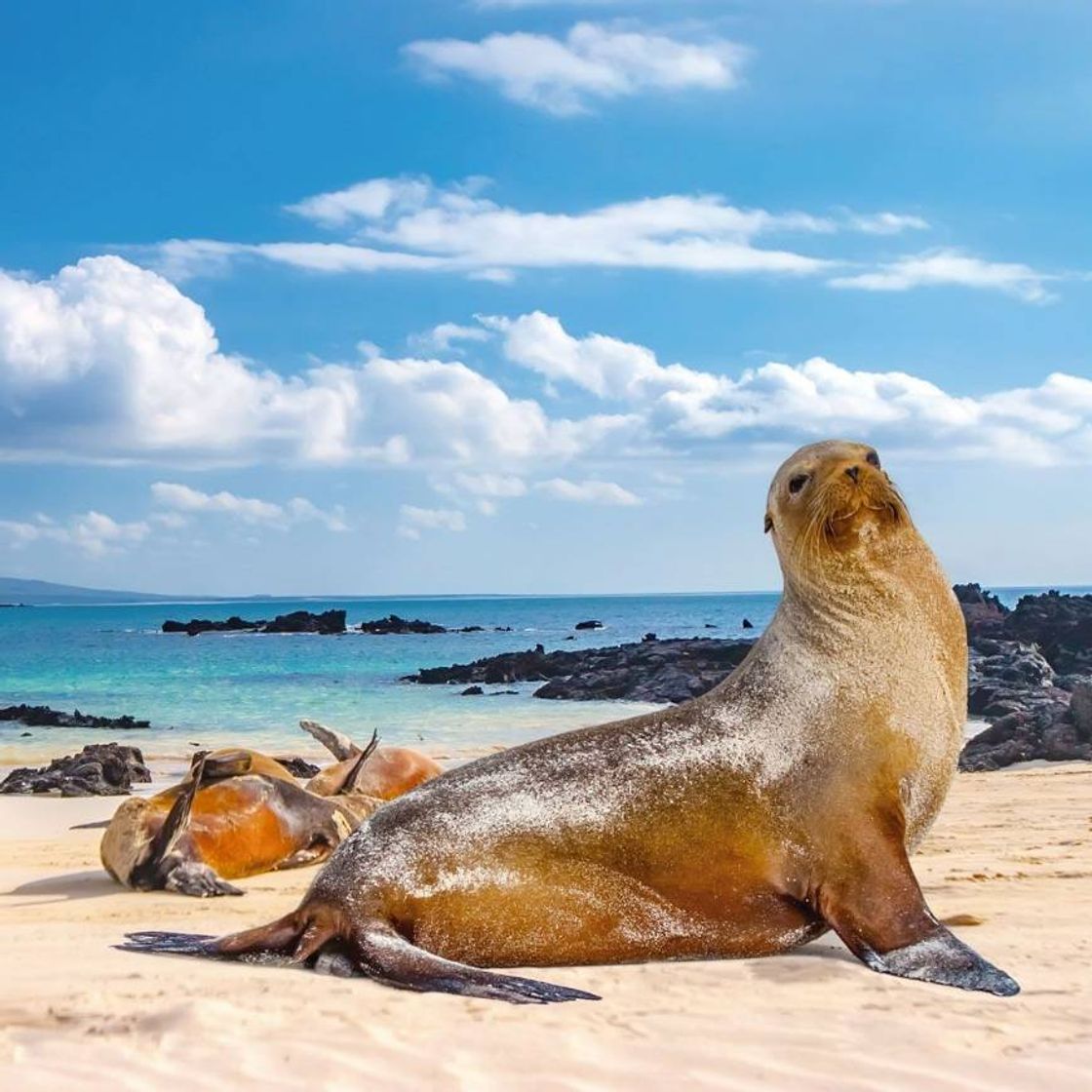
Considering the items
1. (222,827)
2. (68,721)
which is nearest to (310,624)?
(68,721)

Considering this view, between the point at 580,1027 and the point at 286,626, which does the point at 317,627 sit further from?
the point at 580,1027

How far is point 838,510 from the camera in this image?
5508 millimetres

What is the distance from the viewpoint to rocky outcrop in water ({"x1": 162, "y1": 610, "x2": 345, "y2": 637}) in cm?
8000

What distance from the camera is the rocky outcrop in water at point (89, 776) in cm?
1421

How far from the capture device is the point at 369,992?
4531 millimetres

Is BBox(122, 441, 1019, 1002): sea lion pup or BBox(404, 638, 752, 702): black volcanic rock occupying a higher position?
BBox(122, 441, 1019, 1002): sea lion pup

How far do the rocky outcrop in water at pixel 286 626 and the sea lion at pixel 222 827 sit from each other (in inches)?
2683

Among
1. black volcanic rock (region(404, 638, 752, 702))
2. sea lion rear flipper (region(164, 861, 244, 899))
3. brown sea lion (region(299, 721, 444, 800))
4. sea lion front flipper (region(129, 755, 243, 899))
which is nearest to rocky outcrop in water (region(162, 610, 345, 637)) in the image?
black volcanic rock (region(404, 638, 752, 702))

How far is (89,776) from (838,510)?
1080 centimetres

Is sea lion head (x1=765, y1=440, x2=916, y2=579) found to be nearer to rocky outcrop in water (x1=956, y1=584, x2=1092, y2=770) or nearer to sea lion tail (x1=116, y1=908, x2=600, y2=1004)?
sea lion tail (x1=116, y1=908, x2=600, y2=1004)

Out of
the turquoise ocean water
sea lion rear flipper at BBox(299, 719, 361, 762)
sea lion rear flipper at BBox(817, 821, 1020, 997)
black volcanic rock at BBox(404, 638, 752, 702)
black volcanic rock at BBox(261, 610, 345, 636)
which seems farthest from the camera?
black volcanic rock at BBox(261, 610, 345, 636)

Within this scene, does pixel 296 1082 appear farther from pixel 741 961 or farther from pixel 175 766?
pixel 175 766

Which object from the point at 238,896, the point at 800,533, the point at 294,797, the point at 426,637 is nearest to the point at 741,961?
the point at 800,533

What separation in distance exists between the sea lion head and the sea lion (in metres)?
3.62
